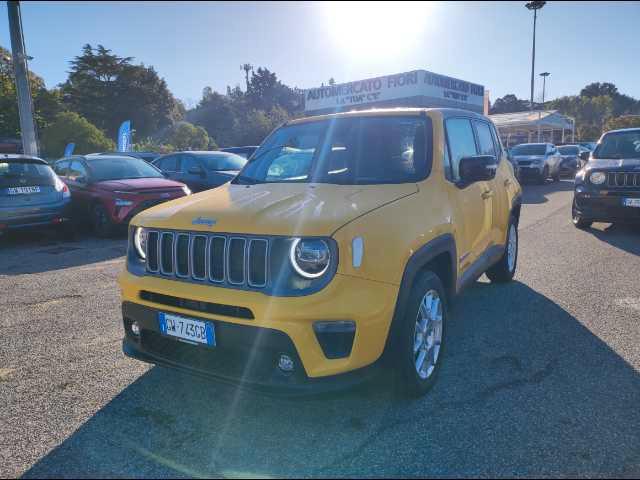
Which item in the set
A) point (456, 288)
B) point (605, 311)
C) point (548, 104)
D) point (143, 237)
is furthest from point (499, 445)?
point (548, 104)

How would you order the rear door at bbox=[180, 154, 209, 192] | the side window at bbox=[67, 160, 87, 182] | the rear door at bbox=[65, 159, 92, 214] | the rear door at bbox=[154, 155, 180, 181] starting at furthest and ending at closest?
1. the rear door at bbox=[154, 155, 180, 181]
2. the rear door at bbox=[180, 154, 209, 192]
3. the side window at bbox=[67, 160, 87, 182]
4. the rear door at bbox=[65, 159, 92, 214]

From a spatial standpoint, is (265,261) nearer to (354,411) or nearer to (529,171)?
(354,411)

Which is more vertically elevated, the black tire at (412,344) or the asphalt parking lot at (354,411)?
the black tire at (412,344)

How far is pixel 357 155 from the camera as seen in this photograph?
3707 mm

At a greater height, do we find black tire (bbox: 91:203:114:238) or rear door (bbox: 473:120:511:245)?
rear door (bbox: 473:120:511:245)

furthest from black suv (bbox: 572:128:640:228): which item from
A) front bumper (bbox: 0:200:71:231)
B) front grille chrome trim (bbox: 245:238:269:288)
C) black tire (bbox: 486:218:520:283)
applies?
front bumper (bbox: 0:200:71:231)

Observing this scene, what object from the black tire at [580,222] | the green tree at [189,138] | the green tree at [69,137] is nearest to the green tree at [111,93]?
the green tree at [189,138]

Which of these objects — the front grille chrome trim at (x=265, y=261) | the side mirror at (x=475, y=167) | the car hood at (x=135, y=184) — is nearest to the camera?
the front grille chrome trim at (x=265, y=261)

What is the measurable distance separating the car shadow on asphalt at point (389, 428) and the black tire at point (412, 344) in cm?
11

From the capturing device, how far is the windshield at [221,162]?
11422 millimetres

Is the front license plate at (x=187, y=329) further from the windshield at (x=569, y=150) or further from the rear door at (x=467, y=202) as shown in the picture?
the windshield at (x=569, y=150)

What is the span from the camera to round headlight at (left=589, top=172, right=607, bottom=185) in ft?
27.1

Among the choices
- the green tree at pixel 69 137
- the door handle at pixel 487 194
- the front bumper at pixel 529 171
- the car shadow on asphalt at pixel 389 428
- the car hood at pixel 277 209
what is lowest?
the car shadow on asphalt at pixel 389 428

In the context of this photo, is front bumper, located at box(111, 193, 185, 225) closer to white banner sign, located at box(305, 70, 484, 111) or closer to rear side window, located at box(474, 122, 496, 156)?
rear side window, located at box(474, 122, 496, 156)
